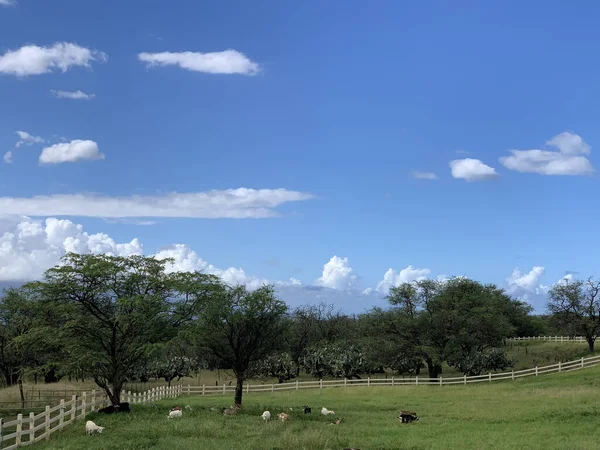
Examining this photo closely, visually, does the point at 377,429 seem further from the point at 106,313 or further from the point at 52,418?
the point at 106,313

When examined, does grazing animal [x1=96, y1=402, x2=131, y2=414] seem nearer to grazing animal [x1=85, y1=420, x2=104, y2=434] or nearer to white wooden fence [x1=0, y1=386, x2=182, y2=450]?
white wooden fence [x1=0, y1=386, x2=182, y2=450]

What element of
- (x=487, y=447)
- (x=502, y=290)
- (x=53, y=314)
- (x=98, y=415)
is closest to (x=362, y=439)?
(x=487, y=447)

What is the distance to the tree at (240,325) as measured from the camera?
31625mm

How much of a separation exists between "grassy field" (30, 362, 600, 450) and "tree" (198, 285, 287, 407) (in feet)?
11.9

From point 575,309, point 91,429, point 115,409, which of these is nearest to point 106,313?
point 115,409

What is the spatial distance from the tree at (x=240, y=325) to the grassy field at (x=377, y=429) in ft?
11.9

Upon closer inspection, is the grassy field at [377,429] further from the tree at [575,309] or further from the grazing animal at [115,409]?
the tree at [575,309]

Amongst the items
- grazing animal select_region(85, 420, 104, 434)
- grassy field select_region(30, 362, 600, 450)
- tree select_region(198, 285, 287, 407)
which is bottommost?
grassy field select_region(30, 362, 600, 450)

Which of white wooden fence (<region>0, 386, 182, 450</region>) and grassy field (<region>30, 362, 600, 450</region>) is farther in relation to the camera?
white wooden fence (<region>0, 386, 182, 450</region>)

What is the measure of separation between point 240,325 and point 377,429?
12.1 meters

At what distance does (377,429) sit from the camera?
22266mm

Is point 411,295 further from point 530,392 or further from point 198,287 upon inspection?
point 198,287

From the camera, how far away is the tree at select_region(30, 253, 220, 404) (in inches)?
1172

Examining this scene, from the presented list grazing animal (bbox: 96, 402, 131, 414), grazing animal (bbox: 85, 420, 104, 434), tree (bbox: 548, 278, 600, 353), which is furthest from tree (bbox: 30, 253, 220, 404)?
tree (bbox: 548, 278, 600, 353)
